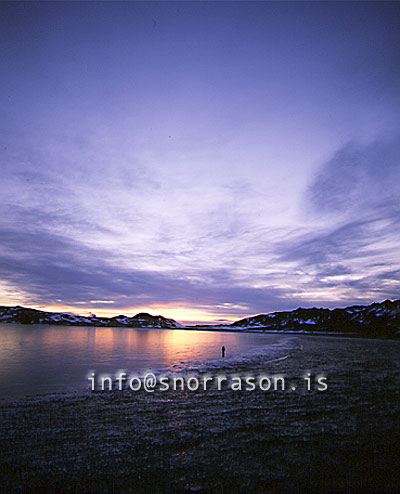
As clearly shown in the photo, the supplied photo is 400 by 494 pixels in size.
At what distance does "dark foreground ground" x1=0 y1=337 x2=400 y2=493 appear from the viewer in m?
6.20

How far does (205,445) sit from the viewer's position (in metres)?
8.20

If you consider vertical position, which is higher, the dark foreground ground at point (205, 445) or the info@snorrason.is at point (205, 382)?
the dark foreground ground at point (205, 445)

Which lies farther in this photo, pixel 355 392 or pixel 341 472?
pixel 355 392

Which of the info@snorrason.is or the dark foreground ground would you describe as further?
the info@snorrason.is

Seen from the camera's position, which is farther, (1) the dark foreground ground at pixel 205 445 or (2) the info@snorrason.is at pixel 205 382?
(2) the info@snorrason.is at pixel 205 382

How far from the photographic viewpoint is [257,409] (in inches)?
468

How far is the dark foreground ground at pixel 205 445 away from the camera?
244 inches

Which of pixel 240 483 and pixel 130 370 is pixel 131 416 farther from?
pixel 130 370

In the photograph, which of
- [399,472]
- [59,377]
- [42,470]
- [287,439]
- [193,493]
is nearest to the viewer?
[193,493]

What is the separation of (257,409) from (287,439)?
11.9 ft

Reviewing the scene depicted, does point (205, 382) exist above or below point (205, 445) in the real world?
below

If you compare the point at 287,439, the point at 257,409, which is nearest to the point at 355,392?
the point at 257,409

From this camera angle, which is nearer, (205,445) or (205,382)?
(205,445)

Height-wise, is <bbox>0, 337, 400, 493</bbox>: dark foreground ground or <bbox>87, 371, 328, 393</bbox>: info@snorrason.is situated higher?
<bbox>0, 337, 400, 493</bbox>: dark foreground ground
